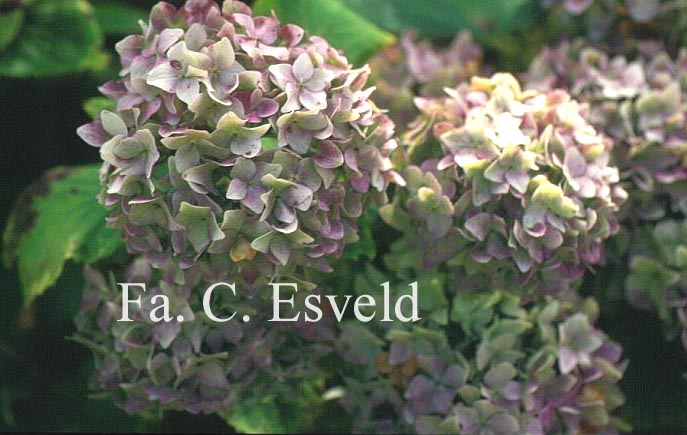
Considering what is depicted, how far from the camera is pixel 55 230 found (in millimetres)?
1186

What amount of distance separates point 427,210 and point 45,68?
0.62 m

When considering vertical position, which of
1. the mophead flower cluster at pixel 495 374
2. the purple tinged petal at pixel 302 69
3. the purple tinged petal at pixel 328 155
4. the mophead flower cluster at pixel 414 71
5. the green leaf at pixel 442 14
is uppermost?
the green leaf at pixel 442 14

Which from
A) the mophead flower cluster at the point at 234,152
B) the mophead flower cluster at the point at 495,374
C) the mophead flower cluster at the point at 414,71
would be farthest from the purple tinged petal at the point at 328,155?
the mophead flower cluster at the point at 414,71

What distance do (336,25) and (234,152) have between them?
1.55ft

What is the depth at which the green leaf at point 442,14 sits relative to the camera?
1.60 metres

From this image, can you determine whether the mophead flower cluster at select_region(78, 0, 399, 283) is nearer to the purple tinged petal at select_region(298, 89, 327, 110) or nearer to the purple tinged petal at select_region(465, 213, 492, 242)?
the purple tinged petal at select_region(298, 89, 327, 110)

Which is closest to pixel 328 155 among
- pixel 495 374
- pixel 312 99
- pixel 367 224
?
pixel 312 99

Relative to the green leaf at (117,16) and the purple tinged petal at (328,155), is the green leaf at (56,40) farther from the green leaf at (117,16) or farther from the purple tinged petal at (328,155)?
the purple tinged petal at (328,155)

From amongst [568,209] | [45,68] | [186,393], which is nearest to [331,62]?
[568,209]

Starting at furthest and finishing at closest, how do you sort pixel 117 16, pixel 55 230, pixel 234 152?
1. pixel 117 16
2. pixel 55 230
3. pixel 234 152

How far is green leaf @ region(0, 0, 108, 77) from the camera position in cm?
138

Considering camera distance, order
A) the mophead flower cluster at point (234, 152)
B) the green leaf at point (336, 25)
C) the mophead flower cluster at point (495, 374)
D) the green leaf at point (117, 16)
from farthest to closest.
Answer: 1. the green leaf at point (117, 16)
2. the green leaf at point (336, 25)
3. the mophead flower cluster at point (495, 374)
4. the mophead flower cluster at point (234, 152)

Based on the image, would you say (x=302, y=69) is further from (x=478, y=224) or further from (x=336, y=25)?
(x=336, y=25)

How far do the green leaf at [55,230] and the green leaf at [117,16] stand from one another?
1.16 feet
